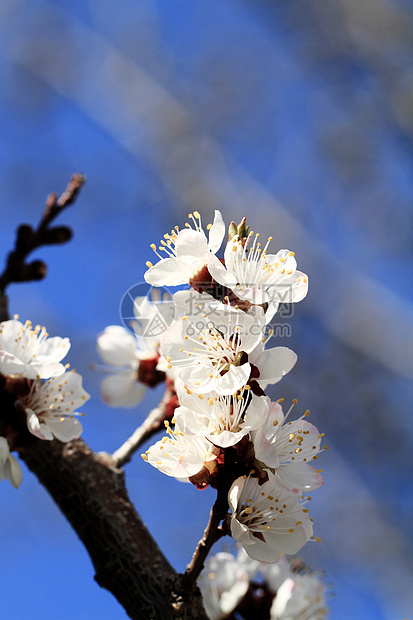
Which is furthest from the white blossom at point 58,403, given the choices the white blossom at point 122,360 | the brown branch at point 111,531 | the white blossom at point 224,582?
the white blossom at point 224,582

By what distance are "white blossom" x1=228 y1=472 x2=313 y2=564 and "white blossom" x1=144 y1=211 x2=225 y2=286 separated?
0.39 metres

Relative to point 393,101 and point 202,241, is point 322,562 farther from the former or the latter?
point 202,241

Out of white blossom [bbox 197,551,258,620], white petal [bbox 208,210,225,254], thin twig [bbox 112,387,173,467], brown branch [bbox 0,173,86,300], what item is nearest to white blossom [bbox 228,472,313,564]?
white petal [bbox 208,210,225,254]

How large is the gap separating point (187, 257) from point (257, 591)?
55.5 inches

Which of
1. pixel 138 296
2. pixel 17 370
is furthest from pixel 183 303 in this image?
pixel 138 296

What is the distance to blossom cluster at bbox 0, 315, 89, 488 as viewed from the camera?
129 cm

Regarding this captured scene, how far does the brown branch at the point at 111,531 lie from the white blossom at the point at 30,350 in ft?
0.69

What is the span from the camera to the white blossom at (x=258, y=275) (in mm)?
1015

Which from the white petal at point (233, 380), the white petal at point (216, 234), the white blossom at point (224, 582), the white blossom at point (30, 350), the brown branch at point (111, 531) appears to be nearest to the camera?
the white petal at point (233, 380)

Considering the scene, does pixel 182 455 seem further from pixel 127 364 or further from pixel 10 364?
pixel 127 364

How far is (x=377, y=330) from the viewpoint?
528 centimetres

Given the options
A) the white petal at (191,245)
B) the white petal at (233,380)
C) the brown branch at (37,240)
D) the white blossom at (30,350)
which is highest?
the brown branch at (37,240)

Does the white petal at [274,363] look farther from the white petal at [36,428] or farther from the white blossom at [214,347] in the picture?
the white petal at [36,428]

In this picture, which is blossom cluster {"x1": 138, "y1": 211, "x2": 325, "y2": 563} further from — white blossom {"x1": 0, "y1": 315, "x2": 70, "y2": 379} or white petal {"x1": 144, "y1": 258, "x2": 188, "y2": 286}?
white blossom {"x1": 0, "y1": 315, "x2": 70, "y2": 379}
